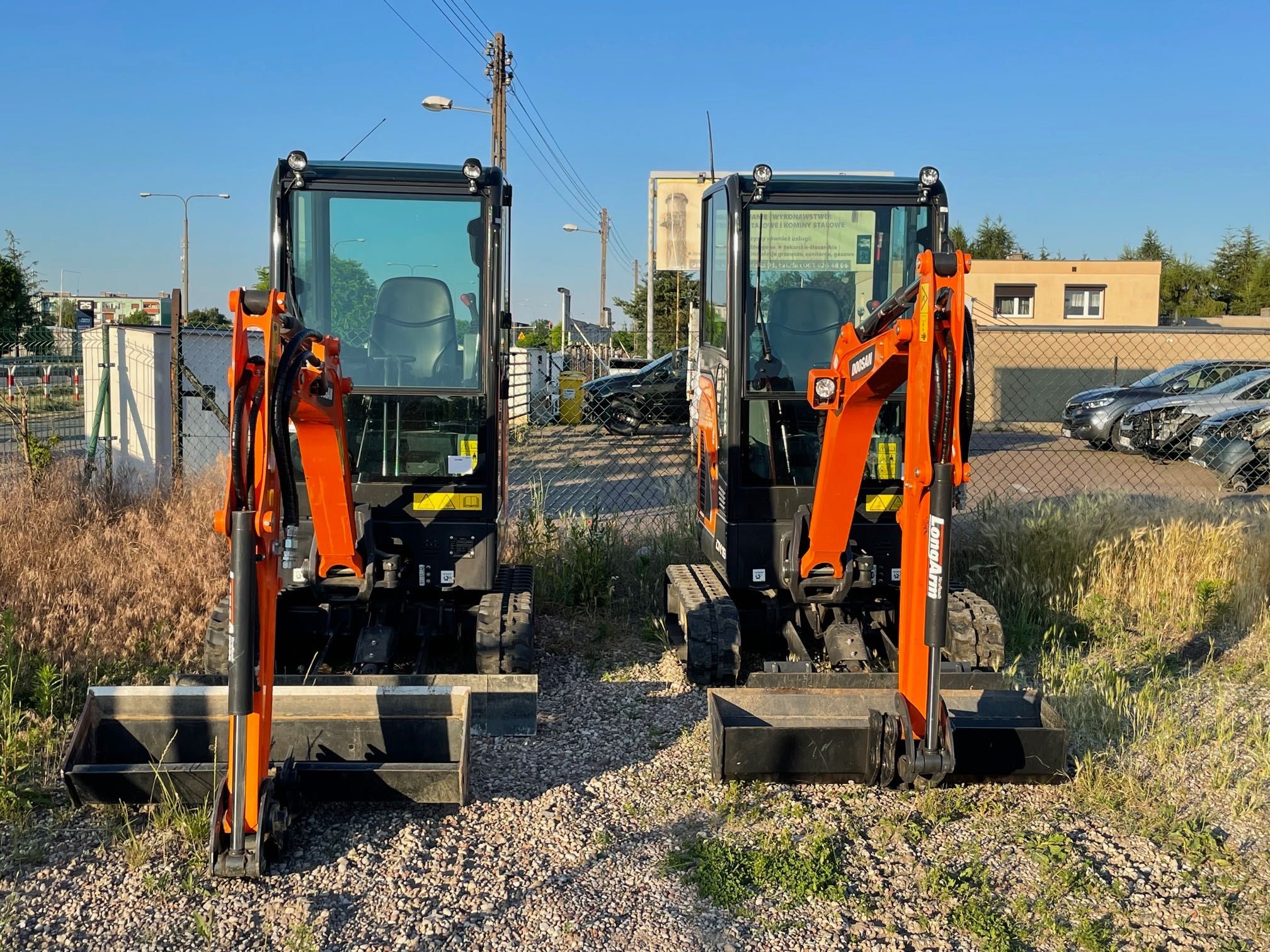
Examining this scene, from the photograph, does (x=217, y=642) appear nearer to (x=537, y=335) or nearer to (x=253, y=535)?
(x=253, y=535)

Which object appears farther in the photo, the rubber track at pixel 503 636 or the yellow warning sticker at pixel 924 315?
the rubber track at pixel 503 636

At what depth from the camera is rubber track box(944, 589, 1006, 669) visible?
20.3 ft

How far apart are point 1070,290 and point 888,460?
35.0m

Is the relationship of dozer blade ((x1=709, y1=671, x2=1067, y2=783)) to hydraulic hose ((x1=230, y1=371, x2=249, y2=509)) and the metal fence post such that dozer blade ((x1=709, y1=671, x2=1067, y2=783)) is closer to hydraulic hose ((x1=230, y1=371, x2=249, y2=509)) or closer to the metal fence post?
hydraulic hose ((x1=230, y1=371, x2=249, y2=509))

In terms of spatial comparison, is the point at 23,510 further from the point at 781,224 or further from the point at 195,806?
the point at 781,224

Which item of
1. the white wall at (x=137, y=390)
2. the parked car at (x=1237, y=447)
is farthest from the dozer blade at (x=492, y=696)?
the parked car at (x=1237, y=447)

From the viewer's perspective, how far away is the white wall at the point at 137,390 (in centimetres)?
1084

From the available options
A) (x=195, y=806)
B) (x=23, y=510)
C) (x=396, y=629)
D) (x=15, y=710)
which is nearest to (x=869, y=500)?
(x=396, y=629)

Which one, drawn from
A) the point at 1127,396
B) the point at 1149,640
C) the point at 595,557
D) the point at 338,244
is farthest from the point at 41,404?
the point at 1127,396

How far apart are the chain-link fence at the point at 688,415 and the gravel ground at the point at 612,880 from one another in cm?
407

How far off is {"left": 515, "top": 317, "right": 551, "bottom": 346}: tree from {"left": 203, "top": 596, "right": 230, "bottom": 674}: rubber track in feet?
91.1

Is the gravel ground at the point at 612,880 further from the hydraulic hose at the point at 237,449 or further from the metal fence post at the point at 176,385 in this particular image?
the metal fence post at the point at 176,385

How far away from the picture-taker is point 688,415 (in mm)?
17203

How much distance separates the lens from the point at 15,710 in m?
5.38
